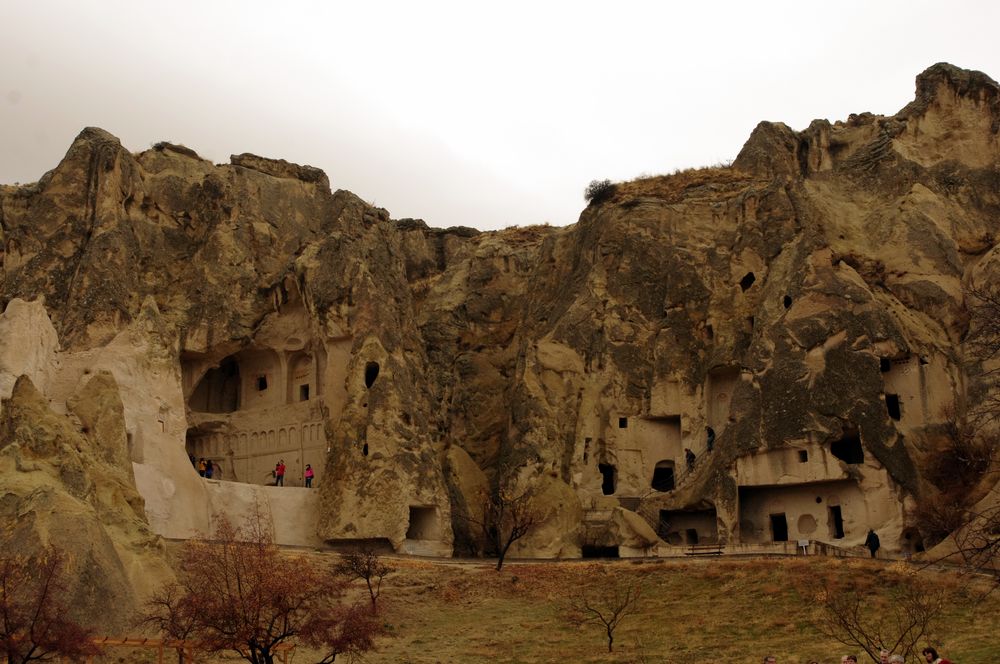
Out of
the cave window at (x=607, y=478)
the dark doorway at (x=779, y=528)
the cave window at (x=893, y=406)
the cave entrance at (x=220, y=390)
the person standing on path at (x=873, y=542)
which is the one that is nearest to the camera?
the person standing on path at (x=873, y=542)

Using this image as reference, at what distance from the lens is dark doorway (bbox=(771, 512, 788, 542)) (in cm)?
3975

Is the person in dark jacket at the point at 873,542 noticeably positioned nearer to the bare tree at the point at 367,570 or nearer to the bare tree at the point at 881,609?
the bare tree at the point at 881,609

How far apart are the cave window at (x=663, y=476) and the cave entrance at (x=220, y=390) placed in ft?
48.6

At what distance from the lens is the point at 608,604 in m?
29.4

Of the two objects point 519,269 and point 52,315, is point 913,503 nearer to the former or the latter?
point 519,269

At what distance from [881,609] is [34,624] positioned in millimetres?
17228

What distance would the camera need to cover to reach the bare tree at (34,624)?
2020 centimetres

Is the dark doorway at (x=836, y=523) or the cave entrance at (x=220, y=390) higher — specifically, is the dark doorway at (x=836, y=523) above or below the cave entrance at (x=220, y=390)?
below

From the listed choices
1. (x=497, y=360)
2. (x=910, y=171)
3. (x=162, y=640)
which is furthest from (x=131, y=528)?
(x=910, y=171)

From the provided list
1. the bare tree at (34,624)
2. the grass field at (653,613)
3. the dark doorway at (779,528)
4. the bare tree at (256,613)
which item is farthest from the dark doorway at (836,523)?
the bare tree at (34,624)

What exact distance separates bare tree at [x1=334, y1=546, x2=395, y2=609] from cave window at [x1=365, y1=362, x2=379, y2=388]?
8998 mm

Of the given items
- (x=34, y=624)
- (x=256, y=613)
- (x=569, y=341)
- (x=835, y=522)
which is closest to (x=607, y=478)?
(x=569, y=341)

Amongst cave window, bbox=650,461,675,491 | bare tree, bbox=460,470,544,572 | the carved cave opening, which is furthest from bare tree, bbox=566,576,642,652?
cave window, bbox=650,461,675,491

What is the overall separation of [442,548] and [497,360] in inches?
427
